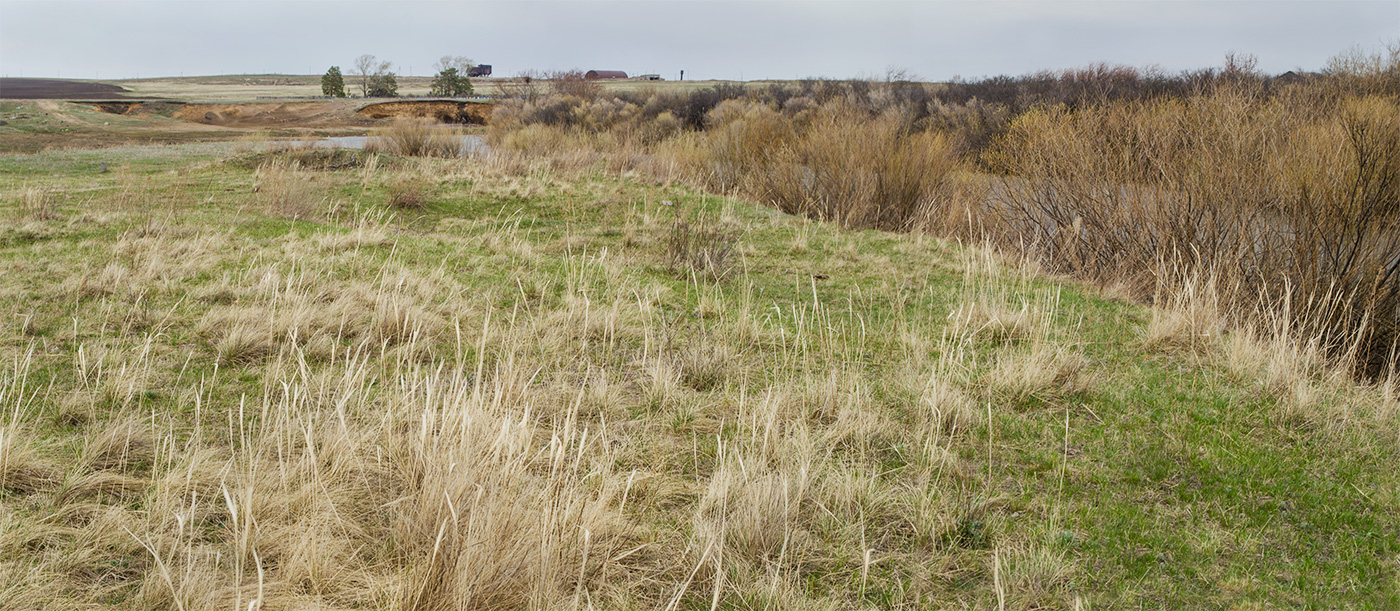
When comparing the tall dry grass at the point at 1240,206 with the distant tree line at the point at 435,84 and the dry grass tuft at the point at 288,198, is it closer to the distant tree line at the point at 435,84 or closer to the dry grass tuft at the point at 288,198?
the dry grass tuft at the point at 288,198

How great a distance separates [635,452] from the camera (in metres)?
3.87

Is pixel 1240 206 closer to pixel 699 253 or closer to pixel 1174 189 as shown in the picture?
pixel 1174 189

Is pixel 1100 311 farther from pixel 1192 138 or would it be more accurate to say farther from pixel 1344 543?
pixel 1344 543

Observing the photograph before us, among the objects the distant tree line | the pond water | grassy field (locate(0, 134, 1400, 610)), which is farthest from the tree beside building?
grassy field (locate(0, 134, 1400, 610))

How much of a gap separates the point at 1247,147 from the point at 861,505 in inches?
273

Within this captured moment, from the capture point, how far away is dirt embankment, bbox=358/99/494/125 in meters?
46.0

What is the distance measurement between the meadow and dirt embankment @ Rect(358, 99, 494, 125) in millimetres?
37671

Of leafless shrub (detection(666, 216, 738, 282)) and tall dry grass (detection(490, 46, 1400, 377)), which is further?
leafless shrub (detection(666, 216, 738, 282))

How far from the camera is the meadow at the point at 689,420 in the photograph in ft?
9.07

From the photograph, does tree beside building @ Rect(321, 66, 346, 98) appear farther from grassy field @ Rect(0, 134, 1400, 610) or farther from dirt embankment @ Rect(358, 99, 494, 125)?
grassy field @ Rect(0, 134, 1400, 610)

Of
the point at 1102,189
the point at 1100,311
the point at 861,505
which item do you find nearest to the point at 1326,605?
the point at 861,505

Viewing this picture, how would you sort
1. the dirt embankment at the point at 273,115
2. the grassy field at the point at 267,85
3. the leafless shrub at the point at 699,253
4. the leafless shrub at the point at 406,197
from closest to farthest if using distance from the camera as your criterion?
the leafless shrub at the point at 699,253 < the leafless shrub at the point at 406,197 < the dirt embankment at the point at 273,115 < the grassy field at the point at 267,85

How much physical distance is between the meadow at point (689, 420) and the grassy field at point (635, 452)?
0.07 ft

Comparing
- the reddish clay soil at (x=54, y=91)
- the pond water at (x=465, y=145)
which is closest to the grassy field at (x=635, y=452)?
the pond water at (x=465, y=145)
